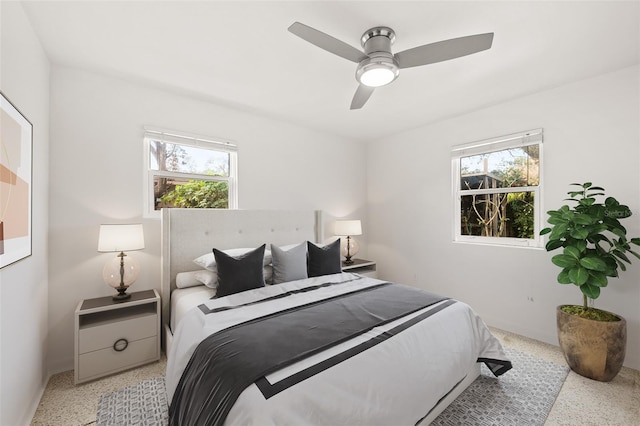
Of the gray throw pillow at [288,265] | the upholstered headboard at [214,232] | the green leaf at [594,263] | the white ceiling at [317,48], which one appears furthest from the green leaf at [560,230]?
the upholstered headboard at [214,232]

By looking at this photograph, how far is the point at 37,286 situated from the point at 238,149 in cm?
216

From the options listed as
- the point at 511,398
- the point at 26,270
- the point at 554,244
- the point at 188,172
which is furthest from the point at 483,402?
the point at 188,172

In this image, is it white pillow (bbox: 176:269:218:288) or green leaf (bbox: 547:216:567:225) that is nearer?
green leaf (bbox: 547:216:567:225)

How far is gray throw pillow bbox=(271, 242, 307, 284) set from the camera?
2634 millimetres

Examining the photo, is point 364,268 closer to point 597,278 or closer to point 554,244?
point 554,244

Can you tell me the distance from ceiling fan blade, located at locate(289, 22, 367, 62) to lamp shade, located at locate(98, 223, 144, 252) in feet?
6.67

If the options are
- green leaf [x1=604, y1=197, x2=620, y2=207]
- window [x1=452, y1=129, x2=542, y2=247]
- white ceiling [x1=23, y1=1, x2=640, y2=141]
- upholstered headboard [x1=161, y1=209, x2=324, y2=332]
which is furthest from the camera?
window [x1=452, y1=129, x2=542, y2=247]

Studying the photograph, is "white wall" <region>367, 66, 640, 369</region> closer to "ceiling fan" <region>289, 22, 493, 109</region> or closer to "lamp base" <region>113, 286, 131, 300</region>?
"ceiling fan" <region>289, 22, 493, 109</region>

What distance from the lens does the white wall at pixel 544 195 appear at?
243 centimetres

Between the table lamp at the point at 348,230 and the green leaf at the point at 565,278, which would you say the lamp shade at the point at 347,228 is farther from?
the green leaf at the point at 565,278

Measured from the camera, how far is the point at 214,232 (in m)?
2.93

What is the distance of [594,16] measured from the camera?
1785 mm

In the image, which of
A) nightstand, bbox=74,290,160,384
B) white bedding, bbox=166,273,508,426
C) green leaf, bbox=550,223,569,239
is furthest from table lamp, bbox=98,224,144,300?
green leaf, bbox=550,223,569,239

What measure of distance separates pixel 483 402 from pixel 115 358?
2864mm
